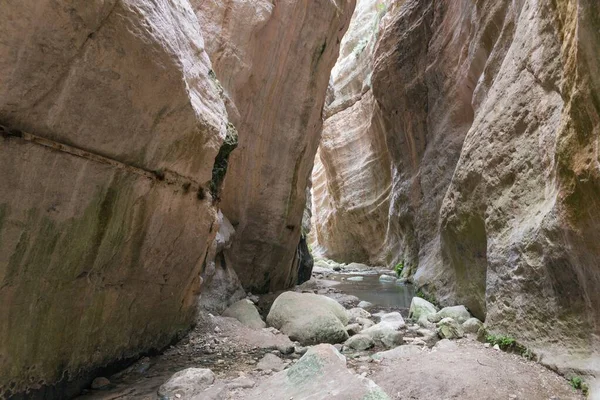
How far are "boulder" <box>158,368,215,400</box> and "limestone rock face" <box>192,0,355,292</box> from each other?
17.3 feet

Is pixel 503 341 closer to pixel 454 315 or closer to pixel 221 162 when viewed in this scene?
pixel 454 315

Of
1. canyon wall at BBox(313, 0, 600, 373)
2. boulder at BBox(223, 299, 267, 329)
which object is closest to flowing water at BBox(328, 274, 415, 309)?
canyon wall at BBox(313, 0, 600, 373)

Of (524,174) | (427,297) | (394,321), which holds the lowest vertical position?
(394,321)

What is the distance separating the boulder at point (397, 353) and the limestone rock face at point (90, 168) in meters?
2.80

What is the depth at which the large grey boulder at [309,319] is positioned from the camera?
5742 millimetres

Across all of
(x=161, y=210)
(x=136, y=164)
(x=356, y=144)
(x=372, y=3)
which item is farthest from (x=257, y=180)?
(x=372, y=3)

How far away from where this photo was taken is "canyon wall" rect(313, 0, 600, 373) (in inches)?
138

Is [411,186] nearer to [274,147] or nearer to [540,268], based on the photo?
[274,147]

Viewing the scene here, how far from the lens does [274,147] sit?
998 centimetres

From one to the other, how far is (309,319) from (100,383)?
297 cm

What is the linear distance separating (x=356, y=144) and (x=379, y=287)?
15159 millimetres

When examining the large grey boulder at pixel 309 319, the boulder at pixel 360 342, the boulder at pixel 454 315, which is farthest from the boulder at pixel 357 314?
the boulder at pixel 360 342

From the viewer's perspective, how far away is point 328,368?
3633 millimetres

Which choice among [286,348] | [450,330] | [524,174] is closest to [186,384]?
[286,348]
